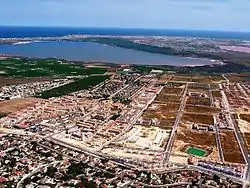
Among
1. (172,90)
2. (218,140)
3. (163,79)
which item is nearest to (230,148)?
(218,140)

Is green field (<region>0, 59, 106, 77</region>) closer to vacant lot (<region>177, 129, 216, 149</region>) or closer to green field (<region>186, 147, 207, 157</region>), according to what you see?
vacant lot (<region>177, 129, 216, 149</region>)

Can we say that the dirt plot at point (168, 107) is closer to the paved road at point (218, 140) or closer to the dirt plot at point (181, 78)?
the paved road at point (218, 140)

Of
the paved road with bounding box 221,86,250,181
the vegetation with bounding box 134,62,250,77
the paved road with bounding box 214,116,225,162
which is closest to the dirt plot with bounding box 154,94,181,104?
the paved road with bounding box 221,86,250,181

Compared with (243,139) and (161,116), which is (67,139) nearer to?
(161,116)

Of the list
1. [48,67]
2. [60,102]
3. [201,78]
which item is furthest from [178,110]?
[48,67]

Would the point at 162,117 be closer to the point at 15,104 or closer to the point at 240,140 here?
the point at 240,140

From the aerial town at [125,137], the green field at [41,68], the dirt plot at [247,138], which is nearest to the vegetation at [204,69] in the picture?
the green field at [41,68]

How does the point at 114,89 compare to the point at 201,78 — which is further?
the point at 201,78
